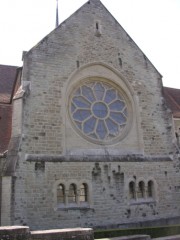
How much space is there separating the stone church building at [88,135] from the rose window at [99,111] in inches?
2.2

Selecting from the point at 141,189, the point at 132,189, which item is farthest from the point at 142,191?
the point at 132,189

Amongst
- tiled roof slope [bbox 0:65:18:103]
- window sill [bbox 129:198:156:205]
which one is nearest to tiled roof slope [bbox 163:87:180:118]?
window sill [bbox 129:198:156:205]

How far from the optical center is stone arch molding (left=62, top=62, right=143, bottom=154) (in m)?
14.5

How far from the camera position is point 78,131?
1470 cm

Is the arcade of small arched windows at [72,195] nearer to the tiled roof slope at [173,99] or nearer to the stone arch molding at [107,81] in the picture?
the stone arch molding at [107,81]

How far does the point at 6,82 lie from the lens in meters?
18.9

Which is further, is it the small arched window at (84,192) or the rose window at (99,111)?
the rose window at (99,111)

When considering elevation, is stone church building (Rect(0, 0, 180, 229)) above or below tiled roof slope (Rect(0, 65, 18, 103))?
below

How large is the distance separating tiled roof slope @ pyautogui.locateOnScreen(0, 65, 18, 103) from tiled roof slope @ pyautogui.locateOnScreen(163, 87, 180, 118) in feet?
35.6

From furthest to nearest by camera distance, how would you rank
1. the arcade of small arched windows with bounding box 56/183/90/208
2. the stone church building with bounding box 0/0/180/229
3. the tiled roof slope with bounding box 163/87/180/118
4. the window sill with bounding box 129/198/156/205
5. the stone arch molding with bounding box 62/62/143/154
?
the tiled roof slope with bounding box 163/87/180/118
the window sill with bounding box 129/198/156/205
the stone arch molding with bounding box 62/62/143/154
the arcade of small arched windows with bounding box 56/183/90/208
the stone church building with bounding box 0/0/180/229

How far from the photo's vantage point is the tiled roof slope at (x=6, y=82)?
17456 millimetres

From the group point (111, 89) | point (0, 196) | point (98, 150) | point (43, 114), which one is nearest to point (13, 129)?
point (43, 114)

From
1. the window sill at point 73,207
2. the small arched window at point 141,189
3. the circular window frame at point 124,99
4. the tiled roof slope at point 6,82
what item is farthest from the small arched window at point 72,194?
the tiled roof slope at point 6,82

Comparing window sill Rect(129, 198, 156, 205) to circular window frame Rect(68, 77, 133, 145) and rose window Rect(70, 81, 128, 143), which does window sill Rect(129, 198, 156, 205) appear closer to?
circular window frame Rect(68, 77, 133, 145)
